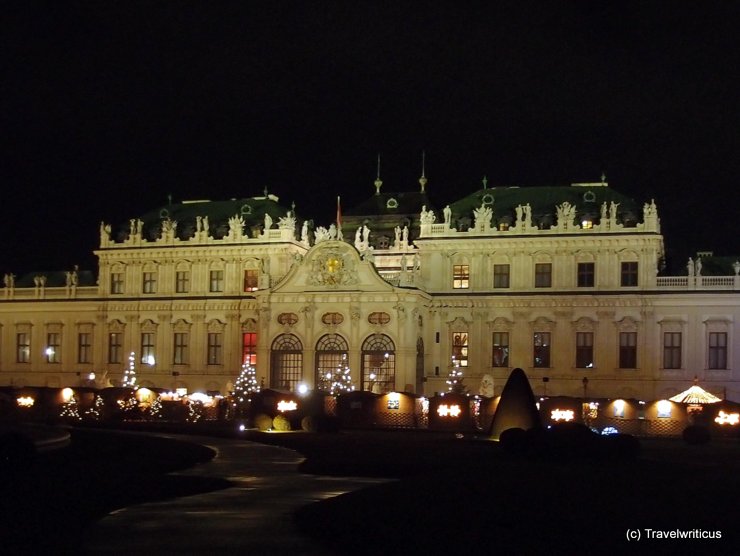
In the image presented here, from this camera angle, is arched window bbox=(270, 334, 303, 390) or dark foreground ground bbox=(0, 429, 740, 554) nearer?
dark foreground ground bbox=(0, 429, 740, 554)

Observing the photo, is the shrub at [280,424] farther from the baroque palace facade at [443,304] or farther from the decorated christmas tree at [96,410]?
the baroque palace facade at [443,304]

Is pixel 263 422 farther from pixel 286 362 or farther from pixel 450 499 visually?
pixel 450 499

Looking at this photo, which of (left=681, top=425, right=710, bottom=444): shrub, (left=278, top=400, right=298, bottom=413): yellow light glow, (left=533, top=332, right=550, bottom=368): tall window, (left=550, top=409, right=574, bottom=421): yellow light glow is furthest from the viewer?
(left=533, top=332, right=550, bottom=368): tall window

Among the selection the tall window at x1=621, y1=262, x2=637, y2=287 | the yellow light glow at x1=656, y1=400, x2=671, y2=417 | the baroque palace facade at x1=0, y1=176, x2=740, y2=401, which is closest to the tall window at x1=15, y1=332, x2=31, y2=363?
the baroque palace facade at x1=0, y1=176, x2=740, y2=401

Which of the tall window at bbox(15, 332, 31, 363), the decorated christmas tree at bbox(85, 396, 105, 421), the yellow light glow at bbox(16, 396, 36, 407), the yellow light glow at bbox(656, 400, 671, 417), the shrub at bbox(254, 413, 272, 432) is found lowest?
the decorated christmas tree at bbox(85, 396, 105, 421)

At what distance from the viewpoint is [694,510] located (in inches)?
962

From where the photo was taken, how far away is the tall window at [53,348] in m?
99.9

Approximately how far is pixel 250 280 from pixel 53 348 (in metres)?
19.1

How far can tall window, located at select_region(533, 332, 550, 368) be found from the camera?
86.6 m

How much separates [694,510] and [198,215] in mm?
79606

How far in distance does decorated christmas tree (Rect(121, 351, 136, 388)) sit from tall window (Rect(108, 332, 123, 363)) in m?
2.18

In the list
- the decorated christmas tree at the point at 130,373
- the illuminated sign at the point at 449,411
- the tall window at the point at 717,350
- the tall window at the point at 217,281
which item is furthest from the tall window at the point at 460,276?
the decorated christmas tree at the point at 130,373

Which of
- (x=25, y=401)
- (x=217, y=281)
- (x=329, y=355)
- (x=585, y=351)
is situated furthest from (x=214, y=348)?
(x=585, y=351)

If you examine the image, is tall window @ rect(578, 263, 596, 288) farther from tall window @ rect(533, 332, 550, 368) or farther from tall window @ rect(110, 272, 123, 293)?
tall window @ rect(110, 272, 123, 293)
